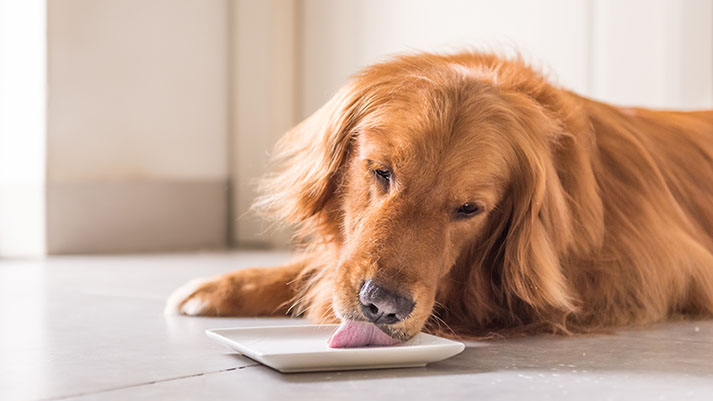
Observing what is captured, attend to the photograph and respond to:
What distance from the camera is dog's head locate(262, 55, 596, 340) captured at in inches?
59.0

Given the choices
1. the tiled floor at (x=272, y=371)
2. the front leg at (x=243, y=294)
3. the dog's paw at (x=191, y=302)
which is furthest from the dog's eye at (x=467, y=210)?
the dog's paw at (x=191, y=302)

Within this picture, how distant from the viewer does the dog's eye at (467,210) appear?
1632mm

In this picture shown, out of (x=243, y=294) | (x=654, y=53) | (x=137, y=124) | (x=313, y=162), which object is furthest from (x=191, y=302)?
(x=137, y=124)

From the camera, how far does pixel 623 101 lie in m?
3.46

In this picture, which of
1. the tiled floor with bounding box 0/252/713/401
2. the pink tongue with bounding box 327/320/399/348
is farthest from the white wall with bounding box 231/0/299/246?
the pink tongue with bounding box 327/320/399/348

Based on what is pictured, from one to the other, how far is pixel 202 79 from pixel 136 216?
2.47ft

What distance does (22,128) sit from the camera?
3971 millimetres

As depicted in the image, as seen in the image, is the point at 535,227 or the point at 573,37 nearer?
the point at 535,227

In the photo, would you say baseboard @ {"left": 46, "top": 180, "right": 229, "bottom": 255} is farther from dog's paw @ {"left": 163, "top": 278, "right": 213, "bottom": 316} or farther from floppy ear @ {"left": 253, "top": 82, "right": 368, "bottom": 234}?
floppy ear @ {"left": 253, "top": 82, "right": 368, "bottom": 234}

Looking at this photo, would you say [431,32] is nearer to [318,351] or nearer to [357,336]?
[357,336]

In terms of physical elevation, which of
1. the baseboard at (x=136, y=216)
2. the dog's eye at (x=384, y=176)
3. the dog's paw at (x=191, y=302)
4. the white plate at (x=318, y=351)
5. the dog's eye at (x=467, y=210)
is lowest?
the baseboard at (x=136, y=216)

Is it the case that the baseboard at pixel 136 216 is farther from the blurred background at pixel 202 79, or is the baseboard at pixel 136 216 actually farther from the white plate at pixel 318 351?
the white plate at pixel 318 351

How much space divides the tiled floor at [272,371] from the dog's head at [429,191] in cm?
14

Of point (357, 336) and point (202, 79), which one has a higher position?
point (202, 79)
